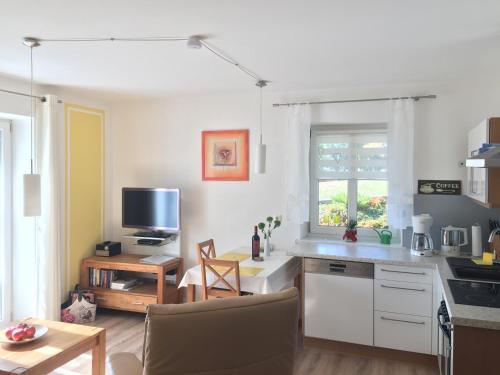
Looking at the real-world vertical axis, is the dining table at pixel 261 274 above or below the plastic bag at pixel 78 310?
above

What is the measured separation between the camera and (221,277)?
3.28 m

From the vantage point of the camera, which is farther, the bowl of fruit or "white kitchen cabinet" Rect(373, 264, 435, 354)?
"white kitchen cabinet" Rect(373, 264, 435, 354)

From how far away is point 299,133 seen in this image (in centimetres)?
411

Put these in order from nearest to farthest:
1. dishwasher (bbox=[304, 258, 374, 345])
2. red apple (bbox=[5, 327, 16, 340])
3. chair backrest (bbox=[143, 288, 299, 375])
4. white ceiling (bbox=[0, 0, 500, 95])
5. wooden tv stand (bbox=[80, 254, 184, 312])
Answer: chair backrest (bbox=[143, 288, 299, 375]), white ceiling (bbox=[0, 0, 500, 95]), red apple (bbox=[5, 327, 16, 340]), dishwasher (bbox=[304, 258, 374, 345]), wooden tv stand (bbox=[80, 254, 184, 312])

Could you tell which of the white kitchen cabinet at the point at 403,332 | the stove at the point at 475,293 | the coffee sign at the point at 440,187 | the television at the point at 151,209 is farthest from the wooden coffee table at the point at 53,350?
the coffee sign at the point at 440,187

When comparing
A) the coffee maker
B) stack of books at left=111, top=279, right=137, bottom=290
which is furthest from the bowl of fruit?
the coffee maker

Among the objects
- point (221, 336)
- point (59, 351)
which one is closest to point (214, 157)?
point (59, 351)

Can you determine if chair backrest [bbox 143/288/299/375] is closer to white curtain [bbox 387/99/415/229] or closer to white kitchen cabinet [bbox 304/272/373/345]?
white kitchen cabinet [bbox 304/272/373/345]

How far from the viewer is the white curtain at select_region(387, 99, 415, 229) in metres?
3.77

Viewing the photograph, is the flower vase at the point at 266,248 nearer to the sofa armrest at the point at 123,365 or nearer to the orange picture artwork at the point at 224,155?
the orange picture artwork at the point at 224,155

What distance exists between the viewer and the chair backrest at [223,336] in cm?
169

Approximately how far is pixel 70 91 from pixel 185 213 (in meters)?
1.78

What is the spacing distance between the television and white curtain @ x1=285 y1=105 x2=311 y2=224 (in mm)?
1245

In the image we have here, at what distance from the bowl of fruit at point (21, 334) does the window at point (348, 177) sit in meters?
2.74
